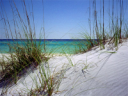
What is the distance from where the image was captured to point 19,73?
1.47 m

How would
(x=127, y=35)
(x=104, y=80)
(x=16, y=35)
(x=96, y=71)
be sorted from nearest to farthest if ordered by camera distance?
(x=104, y=80)
(x=96, y=71)
(x=16, y=35)
(x=127, y=35)

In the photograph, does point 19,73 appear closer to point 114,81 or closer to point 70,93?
point 70,93

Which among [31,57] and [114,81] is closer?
[114,81]

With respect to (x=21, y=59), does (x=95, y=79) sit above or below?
below

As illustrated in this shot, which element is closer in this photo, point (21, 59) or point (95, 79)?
point (95, 79)

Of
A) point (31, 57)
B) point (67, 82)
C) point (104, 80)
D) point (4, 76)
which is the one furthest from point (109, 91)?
point (4, 76)

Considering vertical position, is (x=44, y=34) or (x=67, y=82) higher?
(x=44, y=34)

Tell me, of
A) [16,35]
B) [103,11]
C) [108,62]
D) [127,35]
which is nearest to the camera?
[108,62]

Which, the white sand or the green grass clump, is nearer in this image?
the white sand

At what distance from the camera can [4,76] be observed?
1500 mm

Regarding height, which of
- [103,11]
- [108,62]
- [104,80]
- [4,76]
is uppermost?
[103,11]

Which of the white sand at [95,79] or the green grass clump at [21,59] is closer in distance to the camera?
the white sand at [95,79]

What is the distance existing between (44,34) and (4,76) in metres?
0.97

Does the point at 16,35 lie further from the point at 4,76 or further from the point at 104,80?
the point at 104,80
